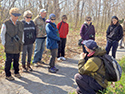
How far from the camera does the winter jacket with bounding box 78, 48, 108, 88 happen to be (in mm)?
2713

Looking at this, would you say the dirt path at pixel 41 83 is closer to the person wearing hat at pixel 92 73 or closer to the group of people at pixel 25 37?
the group of people at pixel 25 37

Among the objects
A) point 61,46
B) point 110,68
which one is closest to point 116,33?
point 61,46

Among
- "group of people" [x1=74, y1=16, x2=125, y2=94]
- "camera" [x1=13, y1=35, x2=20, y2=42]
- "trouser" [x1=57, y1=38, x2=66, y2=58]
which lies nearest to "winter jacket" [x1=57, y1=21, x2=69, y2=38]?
"trouser" [x1=57, y1=38, x2=66, y2=58]

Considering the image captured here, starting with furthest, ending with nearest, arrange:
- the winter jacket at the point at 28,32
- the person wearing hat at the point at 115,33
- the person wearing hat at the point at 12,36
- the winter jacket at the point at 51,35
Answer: the person wearing hat at the point at 115,33 → the winter jacket at the point at 51,35 → the winter jacket at the point at 28,32 → the person wearing hat at the point at 12,36

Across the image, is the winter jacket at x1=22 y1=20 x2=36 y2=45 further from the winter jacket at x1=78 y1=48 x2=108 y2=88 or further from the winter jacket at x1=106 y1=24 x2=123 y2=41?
the winter jacket at x1=106 y1=24 x2=123 y2=41

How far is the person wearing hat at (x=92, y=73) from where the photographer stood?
2.73 meters

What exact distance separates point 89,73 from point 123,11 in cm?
1917

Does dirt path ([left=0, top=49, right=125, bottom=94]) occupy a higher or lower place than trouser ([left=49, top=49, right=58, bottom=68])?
lower

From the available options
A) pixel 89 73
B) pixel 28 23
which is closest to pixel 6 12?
pixel 28 23

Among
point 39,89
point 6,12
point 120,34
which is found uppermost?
point 6,12

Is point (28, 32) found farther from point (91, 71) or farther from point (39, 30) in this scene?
point (91, 71)

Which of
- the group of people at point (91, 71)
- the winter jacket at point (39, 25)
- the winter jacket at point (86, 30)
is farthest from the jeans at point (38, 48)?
the group of people at point (91, 71)

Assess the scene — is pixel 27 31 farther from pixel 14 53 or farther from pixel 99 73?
pixel 99 73

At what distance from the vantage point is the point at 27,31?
427cm
